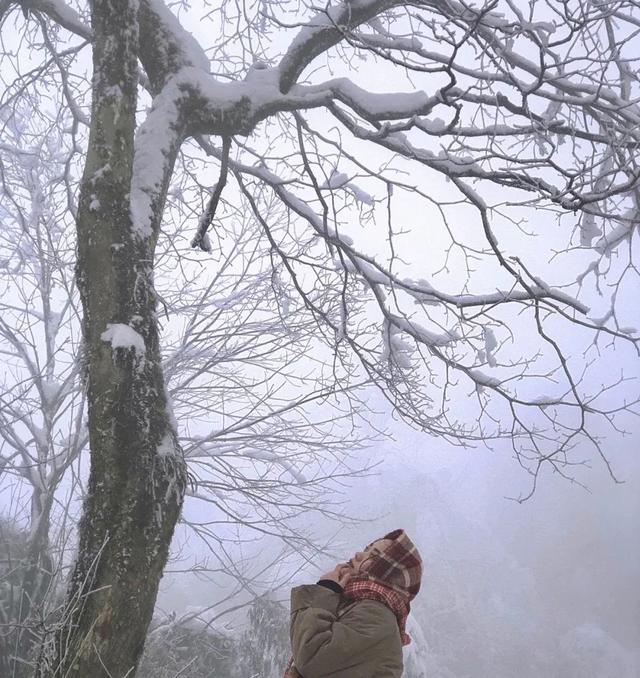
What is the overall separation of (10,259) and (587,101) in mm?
5855

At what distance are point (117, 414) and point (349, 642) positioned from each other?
114cm

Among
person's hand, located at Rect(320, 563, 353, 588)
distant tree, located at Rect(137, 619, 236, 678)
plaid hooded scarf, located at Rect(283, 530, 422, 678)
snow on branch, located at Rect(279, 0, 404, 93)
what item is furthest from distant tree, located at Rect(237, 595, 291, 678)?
snow on branch, located at Rect(279, 0, 404, 93)

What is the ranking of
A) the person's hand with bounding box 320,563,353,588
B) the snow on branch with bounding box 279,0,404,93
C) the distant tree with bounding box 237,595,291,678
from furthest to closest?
1. the distant tree with bounding box 237,595,291,678
2. the snow on branch with bounding box 279,0,404,93
3. the person's hand with bounding box 320,563,353,588

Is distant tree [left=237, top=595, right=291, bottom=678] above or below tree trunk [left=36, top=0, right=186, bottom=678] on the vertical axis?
below

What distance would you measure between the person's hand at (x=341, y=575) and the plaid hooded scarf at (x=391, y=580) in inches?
1.2

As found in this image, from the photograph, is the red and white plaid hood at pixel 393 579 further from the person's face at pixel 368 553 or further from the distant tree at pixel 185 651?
the distant tree at pixel 185 651

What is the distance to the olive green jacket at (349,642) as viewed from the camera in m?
1.79

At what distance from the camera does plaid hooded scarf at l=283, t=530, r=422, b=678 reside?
1950 mm

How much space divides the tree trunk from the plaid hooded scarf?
62 centimetres

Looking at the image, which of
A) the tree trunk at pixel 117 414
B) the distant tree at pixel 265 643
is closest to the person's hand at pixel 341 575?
the tree trunk at pixel 117 414

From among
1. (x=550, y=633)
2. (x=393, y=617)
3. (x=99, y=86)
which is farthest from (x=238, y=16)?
(x=550, y=633)

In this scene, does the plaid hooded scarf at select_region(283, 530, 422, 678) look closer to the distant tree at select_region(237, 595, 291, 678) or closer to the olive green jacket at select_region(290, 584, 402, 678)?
the olive green jacket at select_region(290, 584, 402, 678)

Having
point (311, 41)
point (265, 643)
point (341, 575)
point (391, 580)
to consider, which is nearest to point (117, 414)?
point (341, 575)

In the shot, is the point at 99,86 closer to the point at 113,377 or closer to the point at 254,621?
A: the point at 113,377
